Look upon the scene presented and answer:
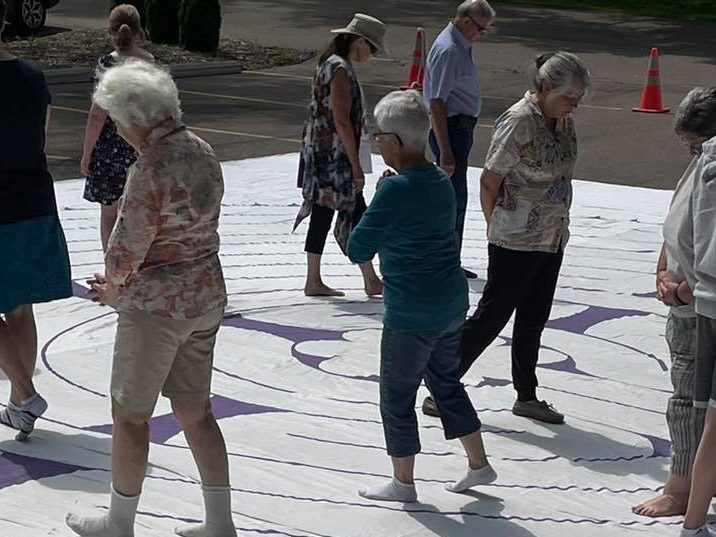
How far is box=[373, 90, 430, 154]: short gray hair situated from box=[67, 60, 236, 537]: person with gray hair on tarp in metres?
0.73

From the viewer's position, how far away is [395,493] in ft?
17.9

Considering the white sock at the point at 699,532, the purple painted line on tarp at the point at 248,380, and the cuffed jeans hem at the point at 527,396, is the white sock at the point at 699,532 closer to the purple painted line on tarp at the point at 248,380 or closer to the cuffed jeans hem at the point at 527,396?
the cuffed jeans hem at the point at 527,396

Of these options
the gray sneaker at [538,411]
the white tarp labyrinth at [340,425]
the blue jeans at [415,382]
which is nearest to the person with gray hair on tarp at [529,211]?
the gray sneaker at [538,411]

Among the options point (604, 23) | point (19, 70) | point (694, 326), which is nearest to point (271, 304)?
point (19, 70)

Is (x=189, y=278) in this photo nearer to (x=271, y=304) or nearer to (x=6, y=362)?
(x=6, y=362)

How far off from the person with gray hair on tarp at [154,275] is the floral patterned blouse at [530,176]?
1.68 metres

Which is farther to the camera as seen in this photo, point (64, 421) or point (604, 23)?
point (604, 23)

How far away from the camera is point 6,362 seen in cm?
591

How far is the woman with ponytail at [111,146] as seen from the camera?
26.3 ft

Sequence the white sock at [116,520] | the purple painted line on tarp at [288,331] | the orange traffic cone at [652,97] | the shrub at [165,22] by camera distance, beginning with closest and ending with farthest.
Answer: the white sock at [116,520] < the purple painted line on tarp at [288,331] < the orange traffic cone at [652,97] < the shrub at [165,22]

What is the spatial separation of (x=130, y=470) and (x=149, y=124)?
1.10 m

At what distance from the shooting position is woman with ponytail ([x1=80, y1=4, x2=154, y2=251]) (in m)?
8.01

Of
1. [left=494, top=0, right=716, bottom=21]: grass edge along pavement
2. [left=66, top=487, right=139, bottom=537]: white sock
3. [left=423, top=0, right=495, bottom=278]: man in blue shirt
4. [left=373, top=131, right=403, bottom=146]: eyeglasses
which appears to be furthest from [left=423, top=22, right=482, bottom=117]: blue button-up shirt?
[left=494, top=0, right=716, bottom=21]: grass edge along pavement

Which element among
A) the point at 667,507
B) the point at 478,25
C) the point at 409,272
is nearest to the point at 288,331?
the point at 478,25
